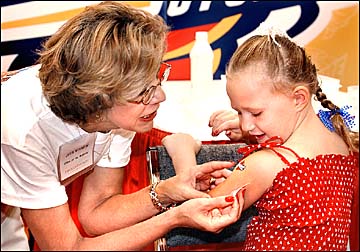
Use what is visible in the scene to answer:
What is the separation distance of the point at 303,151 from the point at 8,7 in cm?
141

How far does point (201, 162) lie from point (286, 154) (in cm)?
30

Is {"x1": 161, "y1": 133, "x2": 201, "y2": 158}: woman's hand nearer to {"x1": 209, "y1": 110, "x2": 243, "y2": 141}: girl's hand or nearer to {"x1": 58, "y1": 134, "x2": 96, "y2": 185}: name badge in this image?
{"x1": 209, "y1": 110, "x2": 243, "y2": 141}: girl's hand

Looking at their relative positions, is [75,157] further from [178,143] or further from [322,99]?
[322,99]

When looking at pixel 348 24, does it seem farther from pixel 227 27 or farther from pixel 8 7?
pixel 8 7

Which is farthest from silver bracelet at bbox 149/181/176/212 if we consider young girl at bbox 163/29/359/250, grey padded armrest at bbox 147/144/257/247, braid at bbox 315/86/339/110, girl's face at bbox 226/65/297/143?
braid at bbox 315/86/339/110

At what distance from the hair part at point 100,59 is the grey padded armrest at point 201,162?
349mm

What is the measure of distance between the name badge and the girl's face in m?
0.33

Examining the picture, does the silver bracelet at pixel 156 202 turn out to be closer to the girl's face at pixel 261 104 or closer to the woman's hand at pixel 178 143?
the woman's hand at pixel 178 143

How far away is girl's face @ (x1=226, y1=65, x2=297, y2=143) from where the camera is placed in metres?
1.28

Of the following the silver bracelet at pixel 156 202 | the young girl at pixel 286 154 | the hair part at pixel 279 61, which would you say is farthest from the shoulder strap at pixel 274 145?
the silver bracelet at pixel 156 202

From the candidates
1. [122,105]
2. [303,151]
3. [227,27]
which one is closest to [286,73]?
[303,151]

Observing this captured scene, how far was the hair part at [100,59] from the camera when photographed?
1122mm

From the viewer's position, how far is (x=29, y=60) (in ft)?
7.60

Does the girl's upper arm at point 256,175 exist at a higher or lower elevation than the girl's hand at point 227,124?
higher
